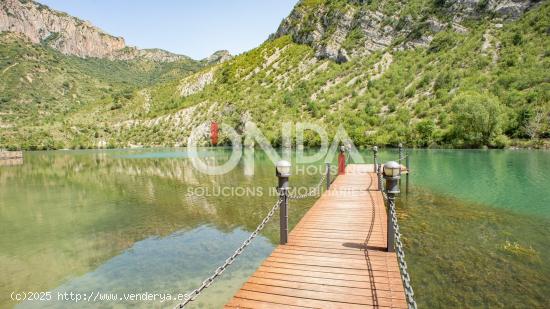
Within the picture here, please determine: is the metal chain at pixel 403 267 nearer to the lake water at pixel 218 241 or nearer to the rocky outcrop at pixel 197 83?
the lake water at pixel 218 241

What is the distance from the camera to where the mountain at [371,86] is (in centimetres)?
4906

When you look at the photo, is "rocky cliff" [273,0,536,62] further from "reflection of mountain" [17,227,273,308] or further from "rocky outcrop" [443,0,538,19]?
"reflection of mountain" [17,227,273,308]

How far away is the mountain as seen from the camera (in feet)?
161

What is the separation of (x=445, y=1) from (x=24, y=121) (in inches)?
5818

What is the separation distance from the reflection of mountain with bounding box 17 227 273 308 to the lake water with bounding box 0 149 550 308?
0.03 m

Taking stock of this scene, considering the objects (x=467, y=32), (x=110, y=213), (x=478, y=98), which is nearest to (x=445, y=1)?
(x=467, y=32)

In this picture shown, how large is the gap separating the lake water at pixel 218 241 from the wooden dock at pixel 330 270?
157cm

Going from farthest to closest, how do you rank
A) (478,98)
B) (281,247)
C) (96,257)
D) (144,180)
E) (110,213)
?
(478,98)
(144,180)
(110,213)
(96,257)
(281,247)

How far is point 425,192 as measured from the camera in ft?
59.7

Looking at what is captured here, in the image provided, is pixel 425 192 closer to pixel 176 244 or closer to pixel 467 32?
pixel 176 244

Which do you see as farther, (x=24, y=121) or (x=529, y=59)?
(x=24, y=121)

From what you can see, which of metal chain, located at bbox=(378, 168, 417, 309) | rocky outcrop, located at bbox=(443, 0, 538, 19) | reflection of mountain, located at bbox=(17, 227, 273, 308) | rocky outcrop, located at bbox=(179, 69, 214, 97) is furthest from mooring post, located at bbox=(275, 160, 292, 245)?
rocky outcrop, located at bbox=(179, 69, 214, 97)

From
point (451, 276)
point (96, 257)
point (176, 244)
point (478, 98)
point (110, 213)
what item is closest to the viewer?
point (451, 276)

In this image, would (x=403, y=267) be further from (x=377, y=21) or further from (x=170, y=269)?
(x=377, y=21)
